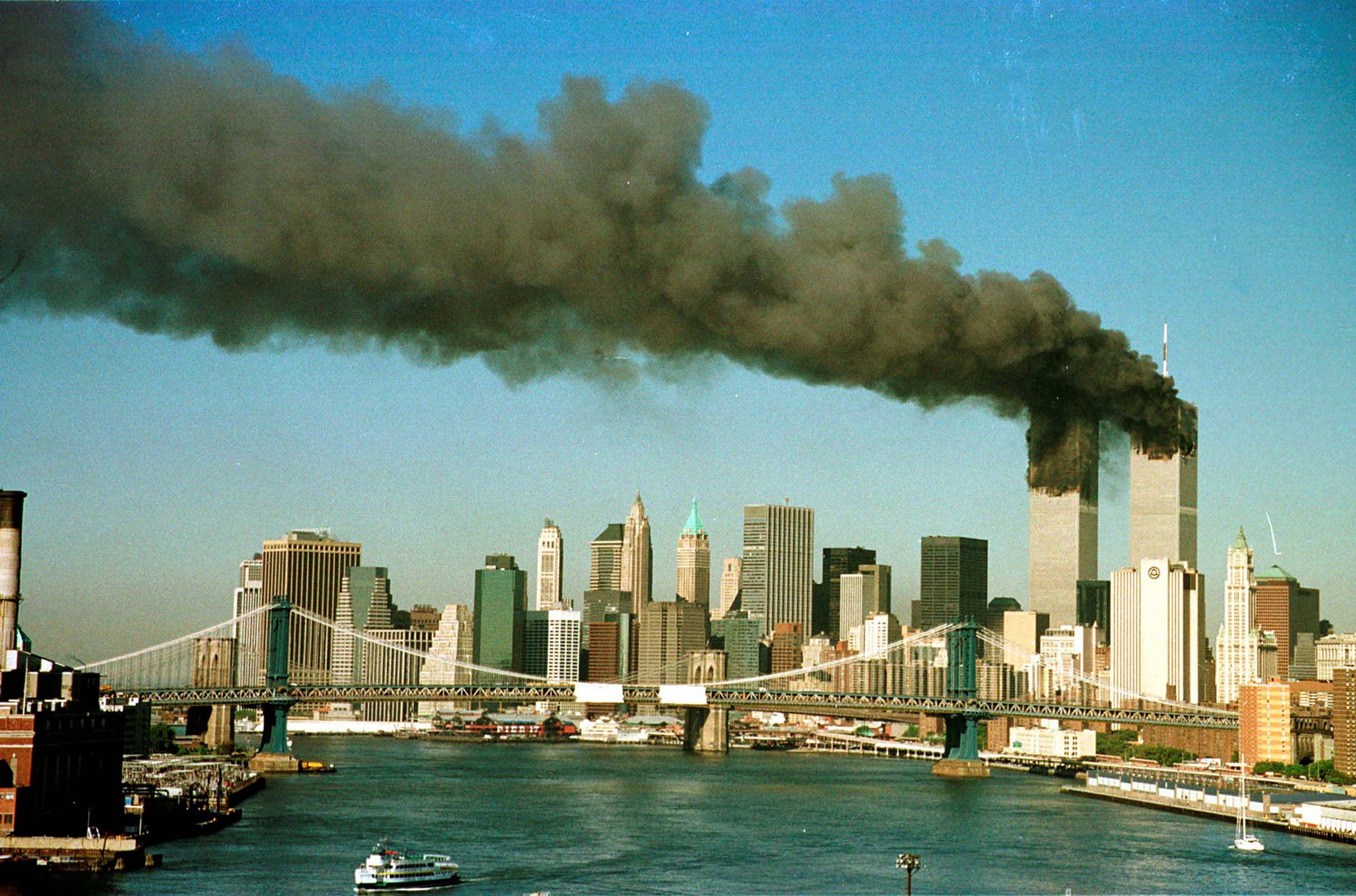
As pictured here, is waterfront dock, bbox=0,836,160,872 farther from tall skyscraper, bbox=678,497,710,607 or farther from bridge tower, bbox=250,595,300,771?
tall skyscraper, bbox=678,497,710,607

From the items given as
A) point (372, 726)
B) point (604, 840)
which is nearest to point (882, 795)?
point (604, 840)

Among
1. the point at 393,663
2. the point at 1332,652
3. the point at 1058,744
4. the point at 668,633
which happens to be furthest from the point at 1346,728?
the point at 393,663

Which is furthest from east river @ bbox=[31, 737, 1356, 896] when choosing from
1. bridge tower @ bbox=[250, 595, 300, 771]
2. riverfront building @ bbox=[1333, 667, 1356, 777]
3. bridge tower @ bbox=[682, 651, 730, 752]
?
bridge tower @ bbox=[682, 651, 730, 752]

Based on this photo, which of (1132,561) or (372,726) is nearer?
(372,726)

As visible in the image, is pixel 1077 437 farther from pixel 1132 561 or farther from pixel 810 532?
pixel 810 532

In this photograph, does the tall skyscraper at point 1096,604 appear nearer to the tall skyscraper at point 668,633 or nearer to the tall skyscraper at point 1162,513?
the tall skyscraper at point 1162,513

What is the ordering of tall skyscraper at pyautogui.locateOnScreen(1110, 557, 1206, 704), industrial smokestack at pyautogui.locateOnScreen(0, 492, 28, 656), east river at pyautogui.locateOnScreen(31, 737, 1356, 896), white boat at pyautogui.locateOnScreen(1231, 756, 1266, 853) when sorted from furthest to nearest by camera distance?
tall skyscraper at pyautogui.locateOnScreen(1110, 557, 1206, 704)
white boat at pyautogui.locateOnScreen(1231, 756, 1266, 853)
industrial smokestack at pyautogui.locateOnScreen(0, 492, 28, 656)
east river at pyautogui.locateOnScreen(31, 737, 1356, 896)
